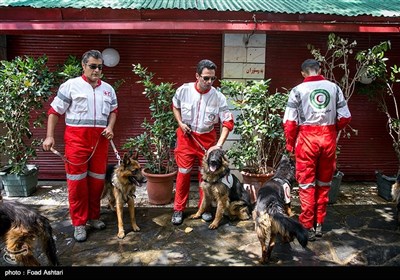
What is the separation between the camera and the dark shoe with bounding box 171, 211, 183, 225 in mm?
4668

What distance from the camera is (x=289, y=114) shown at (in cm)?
407

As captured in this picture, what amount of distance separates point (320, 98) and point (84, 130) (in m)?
3.01

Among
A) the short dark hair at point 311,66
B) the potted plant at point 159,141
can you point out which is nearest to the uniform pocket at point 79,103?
the potted plant at point 159,141

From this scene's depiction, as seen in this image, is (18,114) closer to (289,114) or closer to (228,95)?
(228,95)

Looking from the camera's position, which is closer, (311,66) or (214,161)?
(311,66)

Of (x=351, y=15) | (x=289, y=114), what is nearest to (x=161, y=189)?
(x=289, y=114)

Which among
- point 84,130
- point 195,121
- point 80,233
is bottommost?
point 80,233

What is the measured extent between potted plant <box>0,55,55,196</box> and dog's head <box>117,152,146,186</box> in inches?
88.2

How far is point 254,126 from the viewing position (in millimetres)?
5195

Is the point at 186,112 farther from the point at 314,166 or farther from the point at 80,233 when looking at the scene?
Answer: the point at 80,233

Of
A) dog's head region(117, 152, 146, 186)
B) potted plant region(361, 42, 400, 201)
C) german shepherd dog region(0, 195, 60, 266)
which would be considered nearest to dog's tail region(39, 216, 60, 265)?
german shepherd dog region(0, 195, 60, 266)

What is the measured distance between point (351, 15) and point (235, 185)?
139 inches

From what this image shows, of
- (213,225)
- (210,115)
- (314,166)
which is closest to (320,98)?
(314,166)

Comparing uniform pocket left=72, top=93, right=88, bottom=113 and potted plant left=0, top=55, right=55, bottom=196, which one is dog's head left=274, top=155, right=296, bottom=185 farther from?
potted plant left=0, top=55, right=55, bottom=196
